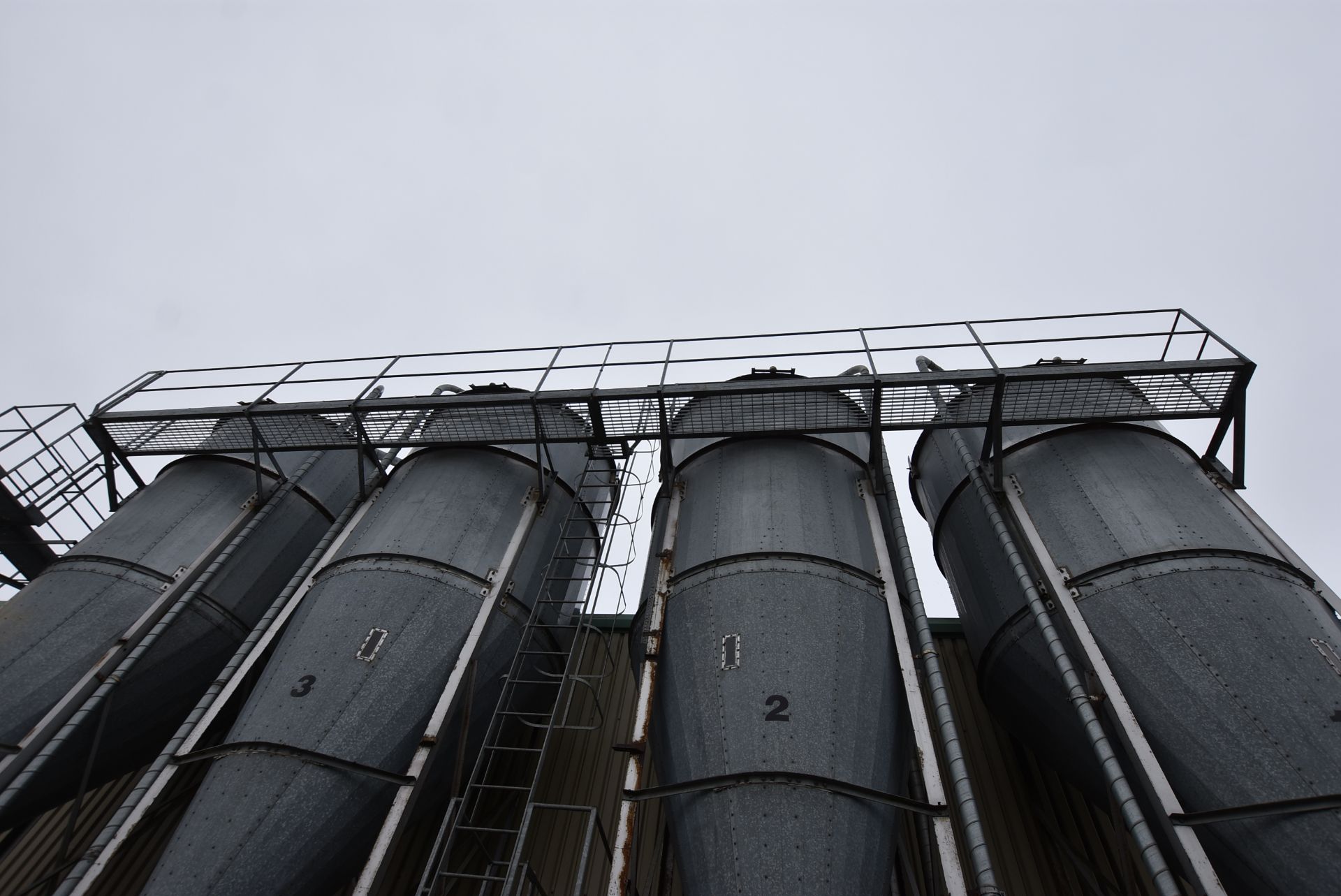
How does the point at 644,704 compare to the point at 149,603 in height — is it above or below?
below

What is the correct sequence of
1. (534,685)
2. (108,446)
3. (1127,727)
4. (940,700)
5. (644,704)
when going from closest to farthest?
1. (1127,727)
2. (940,700)
3. (644,704)
4. (534,685)
5. (108,446)

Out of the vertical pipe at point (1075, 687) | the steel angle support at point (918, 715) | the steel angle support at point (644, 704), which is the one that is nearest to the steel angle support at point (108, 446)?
the steel angle support at point (644, 704)

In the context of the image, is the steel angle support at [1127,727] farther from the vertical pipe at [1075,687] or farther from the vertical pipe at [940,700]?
the vertical pipe at [940,700]

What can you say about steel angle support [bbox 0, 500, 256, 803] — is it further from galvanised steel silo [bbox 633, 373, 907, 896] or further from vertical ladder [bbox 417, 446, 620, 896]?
galvanised steel silo [bbox 633, 373, 907, 896]

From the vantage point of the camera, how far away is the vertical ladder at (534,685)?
8.77m

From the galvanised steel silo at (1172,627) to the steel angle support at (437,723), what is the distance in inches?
228

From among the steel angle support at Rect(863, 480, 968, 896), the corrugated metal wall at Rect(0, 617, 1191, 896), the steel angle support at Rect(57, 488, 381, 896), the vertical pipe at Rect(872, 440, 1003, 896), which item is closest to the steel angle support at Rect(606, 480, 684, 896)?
the steel angle support at Rect(863, 480, 968, 896)

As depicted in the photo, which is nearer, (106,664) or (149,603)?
(106,664)

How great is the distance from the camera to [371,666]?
7910mm

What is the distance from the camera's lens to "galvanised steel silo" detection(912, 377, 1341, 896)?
6023 mm

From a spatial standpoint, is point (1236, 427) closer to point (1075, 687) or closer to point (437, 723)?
point (1075, 687)

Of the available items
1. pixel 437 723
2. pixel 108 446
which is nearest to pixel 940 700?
pixel 437 723

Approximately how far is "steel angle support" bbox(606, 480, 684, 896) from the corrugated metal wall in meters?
1.36

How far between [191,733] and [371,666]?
76.0 inches
